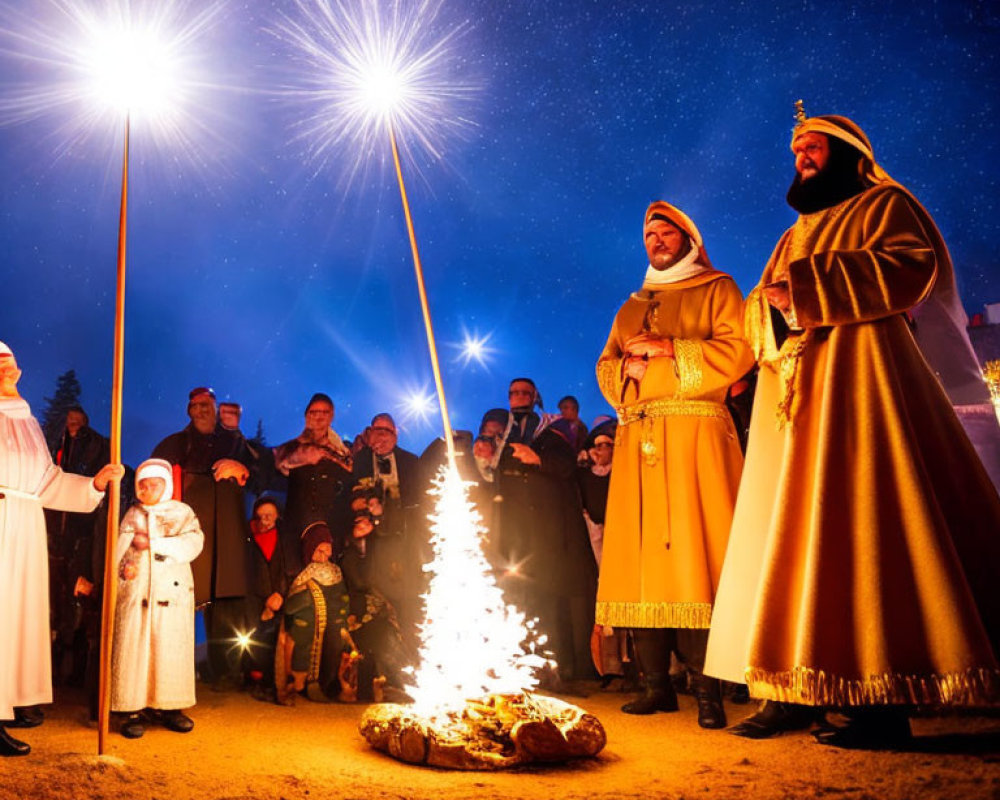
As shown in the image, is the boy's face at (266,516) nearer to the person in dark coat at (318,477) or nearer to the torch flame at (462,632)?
the person in dark coat at (318,477)

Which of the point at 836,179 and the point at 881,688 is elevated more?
the point at 836,179

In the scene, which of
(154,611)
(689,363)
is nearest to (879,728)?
(689,363)

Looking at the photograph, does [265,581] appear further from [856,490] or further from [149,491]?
[856,490]

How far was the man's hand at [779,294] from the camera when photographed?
347 centimetres

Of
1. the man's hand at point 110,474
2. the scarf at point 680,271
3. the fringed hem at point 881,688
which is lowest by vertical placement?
the fringed hem at point 881,688

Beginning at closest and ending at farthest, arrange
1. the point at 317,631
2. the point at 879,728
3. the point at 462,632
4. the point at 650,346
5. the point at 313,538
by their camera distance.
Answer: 1. the point at 879,728
2. the point at 462,632
3. the point at 650,346
4. the point at 317,631
5. the point at 313,538

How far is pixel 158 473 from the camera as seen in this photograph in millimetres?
4980

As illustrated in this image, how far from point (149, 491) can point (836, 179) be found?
14.2 ft

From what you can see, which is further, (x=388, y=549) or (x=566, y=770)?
(x=388, y=549)

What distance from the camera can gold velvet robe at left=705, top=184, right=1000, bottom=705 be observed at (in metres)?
2.76

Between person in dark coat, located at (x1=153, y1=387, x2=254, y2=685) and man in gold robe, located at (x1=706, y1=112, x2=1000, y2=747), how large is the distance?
3957 mm

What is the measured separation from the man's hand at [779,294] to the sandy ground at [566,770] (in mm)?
1858

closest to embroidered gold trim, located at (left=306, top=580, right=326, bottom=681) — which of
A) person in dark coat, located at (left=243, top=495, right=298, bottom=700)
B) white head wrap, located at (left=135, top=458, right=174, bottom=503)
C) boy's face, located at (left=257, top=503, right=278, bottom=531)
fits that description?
person in dark coat, located at (left=243, top=495, right=298, bottom=700)

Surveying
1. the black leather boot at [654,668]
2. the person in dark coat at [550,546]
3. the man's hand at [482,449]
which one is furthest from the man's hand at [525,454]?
the black leather boot at [654,668]
